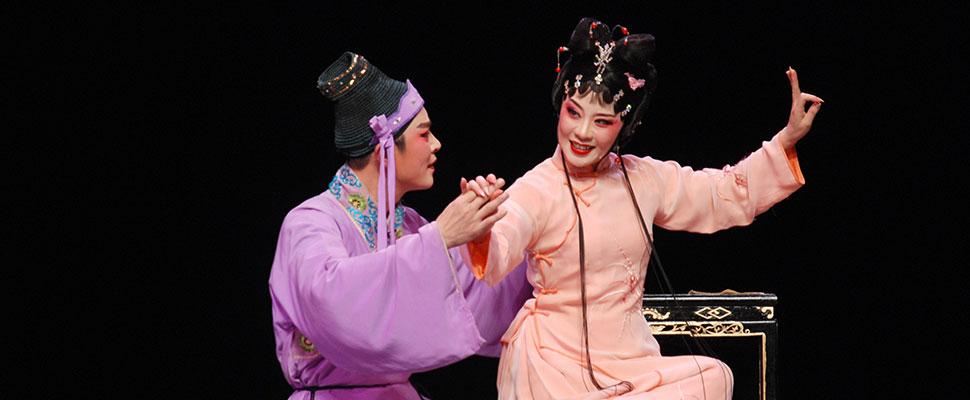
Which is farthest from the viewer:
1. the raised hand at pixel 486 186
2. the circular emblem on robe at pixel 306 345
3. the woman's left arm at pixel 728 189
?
the circular emblem on robe at pixel 306 345

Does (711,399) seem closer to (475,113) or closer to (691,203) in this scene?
(691,203)

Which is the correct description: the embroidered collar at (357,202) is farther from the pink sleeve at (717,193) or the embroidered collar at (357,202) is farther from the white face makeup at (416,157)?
the pink sleeve at (717,193)

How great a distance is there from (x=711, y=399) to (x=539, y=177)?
1.89 ft

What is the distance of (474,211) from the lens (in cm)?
201

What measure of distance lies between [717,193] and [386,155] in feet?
2.43

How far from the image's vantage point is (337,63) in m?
2.46

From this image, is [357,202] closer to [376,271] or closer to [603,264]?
[376,271]

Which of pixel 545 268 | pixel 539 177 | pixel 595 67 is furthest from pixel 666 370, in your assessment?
pixel 595 67

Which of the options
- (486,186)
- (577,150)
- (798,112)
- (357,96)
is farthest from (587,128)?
(357,96)

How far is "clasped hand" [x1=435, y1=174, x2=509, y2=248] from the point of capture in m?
2.01

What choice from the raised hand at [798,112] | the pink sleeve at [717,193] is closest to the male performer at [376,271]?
the pink sleeve at [717,193]

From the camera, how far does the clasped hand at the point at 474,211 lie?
6.61 feet

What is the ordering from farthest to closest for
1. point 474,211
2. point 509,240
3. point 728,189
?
point 728,189
point 509,240
point 474,211

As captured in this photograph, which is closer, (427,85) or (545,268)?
(545,268)
